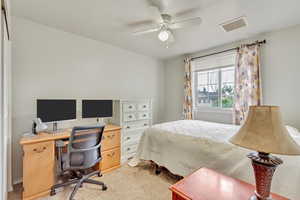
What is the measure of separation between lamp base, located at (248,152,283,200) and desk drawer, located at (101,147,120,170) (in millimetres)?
2173

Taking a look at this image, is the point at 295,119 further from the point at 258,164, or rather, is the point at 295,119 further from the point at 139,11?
the point at 139,11

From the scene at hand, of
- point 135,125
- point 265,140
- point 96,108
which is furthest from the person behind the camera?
point 135,125

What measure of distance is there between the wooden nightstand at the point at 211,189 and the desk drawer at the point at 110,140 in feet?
5.43

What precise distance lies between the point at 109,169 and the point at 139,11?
2.61 meters

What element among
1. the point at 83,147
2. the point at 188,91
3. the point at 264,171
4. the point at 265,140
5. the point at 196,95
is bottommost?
the point at 83,147

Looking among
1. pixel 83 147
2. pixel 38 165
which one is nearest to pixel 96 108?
pixel 83 147

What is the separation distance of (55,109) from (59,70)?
0.75 m

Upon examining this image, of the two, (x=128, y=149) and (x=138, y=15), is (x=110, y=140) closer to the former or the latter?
(x=128, y=149)

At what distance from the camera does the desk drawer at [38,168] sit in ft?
5.64

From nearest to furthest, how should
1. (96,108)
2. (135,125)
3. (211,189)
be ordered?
1. (211,189)
2. (96,108)
3. (135,125)

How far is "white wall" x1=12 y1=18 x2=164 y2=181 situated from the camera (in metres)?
2.10

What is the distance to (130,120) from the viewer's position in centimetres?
295

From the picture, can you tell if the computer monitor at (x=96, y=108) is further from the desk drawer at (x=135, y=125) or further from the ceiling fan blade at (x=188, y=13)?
the ceiling fan blade at (x=188, y=13)

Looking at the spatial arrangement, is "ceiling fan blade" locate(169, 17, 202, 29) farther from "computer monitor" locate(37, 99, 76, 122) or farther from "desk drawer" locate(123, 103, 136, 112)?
"computer monitor" locate(37, 99, 76, 122)
